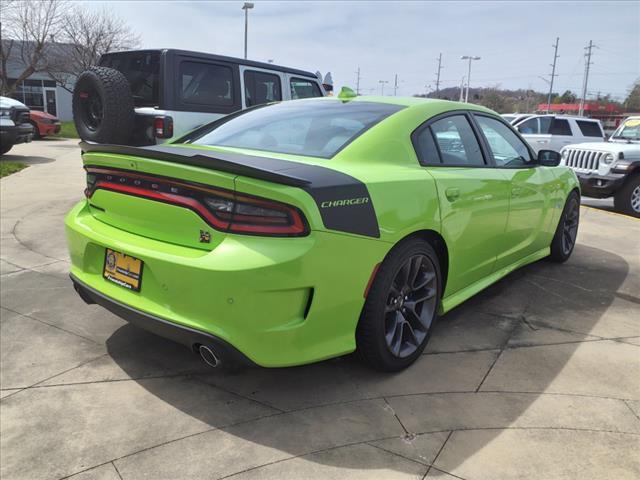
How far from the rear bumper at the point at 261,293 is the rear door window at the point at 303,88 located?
6335 millimetres

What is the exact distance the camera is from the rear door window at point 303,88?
8.46 metres

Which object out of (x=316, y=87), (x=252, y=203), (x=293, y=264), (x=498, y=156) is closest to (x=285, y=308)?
(x=293, y=264)

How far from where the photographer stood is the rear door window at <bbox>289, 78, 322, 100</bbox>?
846 centimetres

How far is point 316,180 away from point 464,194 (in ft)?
4.09

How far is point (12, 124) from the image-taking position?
39.8 ft

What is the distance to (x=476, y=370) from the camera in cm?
304

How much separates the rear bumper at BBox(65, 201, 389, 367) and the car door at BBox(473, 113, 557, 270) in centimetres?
166

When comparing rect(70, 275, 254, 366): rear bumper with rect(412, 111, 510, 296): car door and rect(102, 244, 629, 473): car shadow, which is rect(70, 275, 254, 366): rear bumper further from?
rect(412, 111, 510, 296): car door

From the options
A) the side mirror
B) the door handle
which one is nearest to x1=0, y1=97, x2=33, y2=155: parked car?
the side mirror

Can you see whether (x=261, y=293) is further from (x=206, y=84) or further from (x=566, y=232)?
(x=206, y=84)

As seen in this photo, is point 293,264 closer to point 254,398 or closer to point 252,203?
point 252,203

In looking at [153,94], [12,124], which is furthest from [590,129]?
[12,124]

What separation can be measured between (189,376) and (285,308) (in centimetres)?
94

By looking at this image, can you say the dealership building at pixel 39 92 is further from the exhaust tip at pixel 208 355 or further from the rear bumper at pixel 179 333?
the exhaust tip at pixel 208 355
